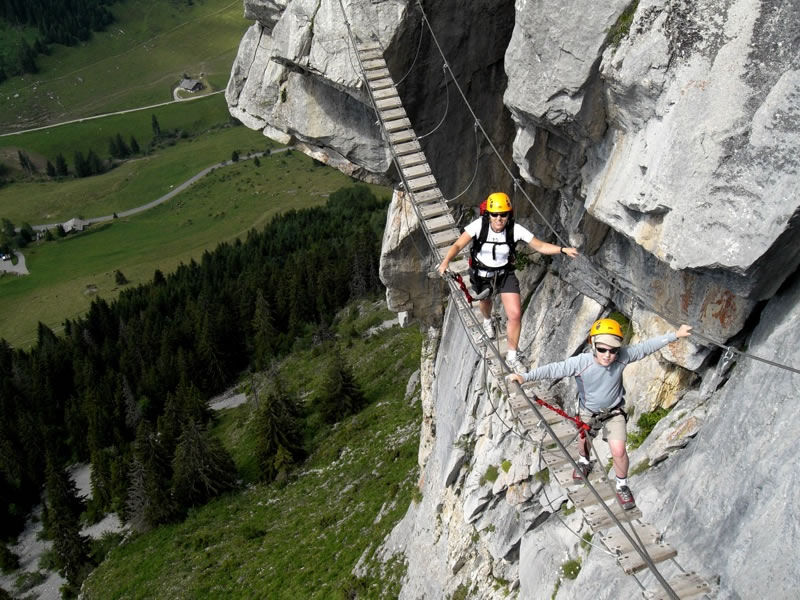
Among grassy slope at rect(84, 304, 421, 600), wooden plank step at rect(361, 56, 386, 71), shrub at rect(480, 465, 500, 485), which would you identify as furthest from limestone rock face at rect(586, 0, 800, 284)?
grassy slope at rect(84, 304, 421, 600)

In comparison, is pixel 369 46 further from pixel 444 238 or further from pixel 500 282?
pixel 500 282

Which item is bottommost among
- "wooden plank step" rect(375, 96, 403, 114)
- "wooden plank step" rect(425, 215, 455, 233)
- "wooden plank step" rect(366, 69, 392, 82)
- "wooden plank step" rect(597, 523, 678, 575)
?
"wooden plank step" rect(597, 523, 678, 575)

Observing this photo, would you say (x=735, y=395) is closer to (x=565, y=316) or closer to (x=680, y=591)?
(x=680, y=591)

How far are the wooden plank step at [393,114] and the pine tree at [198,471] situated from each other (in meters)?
50.0

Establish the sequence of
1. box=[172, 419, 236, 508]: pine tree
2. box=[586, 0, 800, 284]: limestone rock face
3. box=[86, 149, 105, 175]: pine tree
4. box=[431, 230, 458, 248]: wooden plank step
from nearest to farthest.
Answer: box=[586, 0, 800, 284]: limestone rock face
box=[431, 230, 458, 248]: wooden plank step
box=[172, 419, 236, 508]: pine tree
box=[86, 149, 105, 175]: pine tree

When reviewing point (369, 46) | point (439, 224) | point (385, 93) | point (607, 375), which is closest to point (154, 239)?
point (369, 46)

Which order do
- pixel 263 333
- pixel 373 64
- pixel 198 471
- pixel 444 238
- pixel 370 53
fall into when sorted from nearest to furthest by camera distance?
pixel 444 238
pixel 373 64
pixel 370 53
pixel 198 471
pixel 263 333

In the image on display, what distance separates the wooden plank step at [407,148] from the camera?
17641mm

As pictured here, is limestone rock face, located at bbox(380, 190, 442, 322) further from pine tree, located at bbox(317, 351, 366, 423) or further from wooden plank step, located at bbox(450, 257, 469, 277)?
pine tree, located at bbox(317, 351, 366, 423)

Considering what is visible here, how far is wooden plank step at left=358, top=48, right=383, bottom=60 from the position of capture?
18359 millimetres

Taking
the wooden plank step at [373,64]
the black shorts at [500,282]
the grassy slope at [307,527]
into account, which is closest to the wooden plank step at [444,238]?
the black shorts at [500,282]

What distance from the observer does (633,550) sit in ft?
33.7

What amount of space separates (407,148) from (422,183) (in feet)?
4.44

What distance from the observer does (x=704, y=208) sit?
10.7 meters
